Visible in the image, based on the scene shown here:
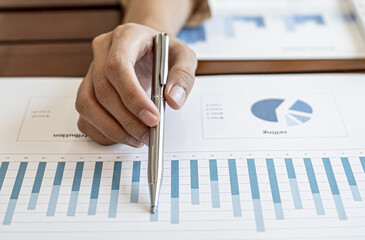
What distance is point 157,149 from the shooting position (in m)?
0.42

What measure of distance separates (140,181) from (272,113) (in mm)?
186

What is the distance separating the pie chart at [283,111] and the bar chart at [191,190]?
0.06 metres

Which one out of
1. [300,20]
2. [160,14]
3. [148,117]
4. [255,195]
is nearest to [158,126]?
[148,117]

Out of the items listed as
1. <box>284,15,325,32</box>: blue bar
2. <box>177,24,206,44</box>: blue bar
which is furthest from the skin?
<box>284,15,325,32</box>: blue bar

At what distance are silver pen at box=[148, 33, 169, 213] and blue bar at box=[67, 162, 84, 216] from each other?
0.08 m

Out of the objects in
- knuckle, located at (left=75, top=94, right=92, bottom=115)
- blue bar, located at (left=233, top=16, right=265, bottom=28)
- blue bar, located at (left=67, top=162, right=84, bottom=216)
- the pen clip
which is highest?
the pen clip

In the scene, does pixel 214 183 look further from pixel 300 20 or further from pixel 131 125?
pixel 300 20

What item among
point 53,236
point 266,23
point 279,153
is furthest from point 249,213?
point 266,23

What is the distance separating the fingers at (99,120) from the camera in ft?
1.46

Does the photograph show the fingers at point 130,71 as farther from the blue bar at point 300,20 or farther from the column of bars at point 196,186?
the blue bar at point 300,20

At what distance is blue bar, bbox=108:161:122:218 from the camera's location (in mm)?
396

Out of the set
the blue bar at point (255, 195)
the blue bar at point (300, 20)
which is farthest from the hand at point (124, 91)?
the blue bar at point (300, 20)

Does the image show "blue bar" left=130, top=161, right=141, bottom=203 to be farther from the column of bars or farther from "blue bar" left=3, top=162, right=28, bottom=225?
"blue bar" left=3, top=162, right=28, bottom=225

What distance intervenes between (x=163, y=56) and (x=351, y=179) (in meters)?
0.25
